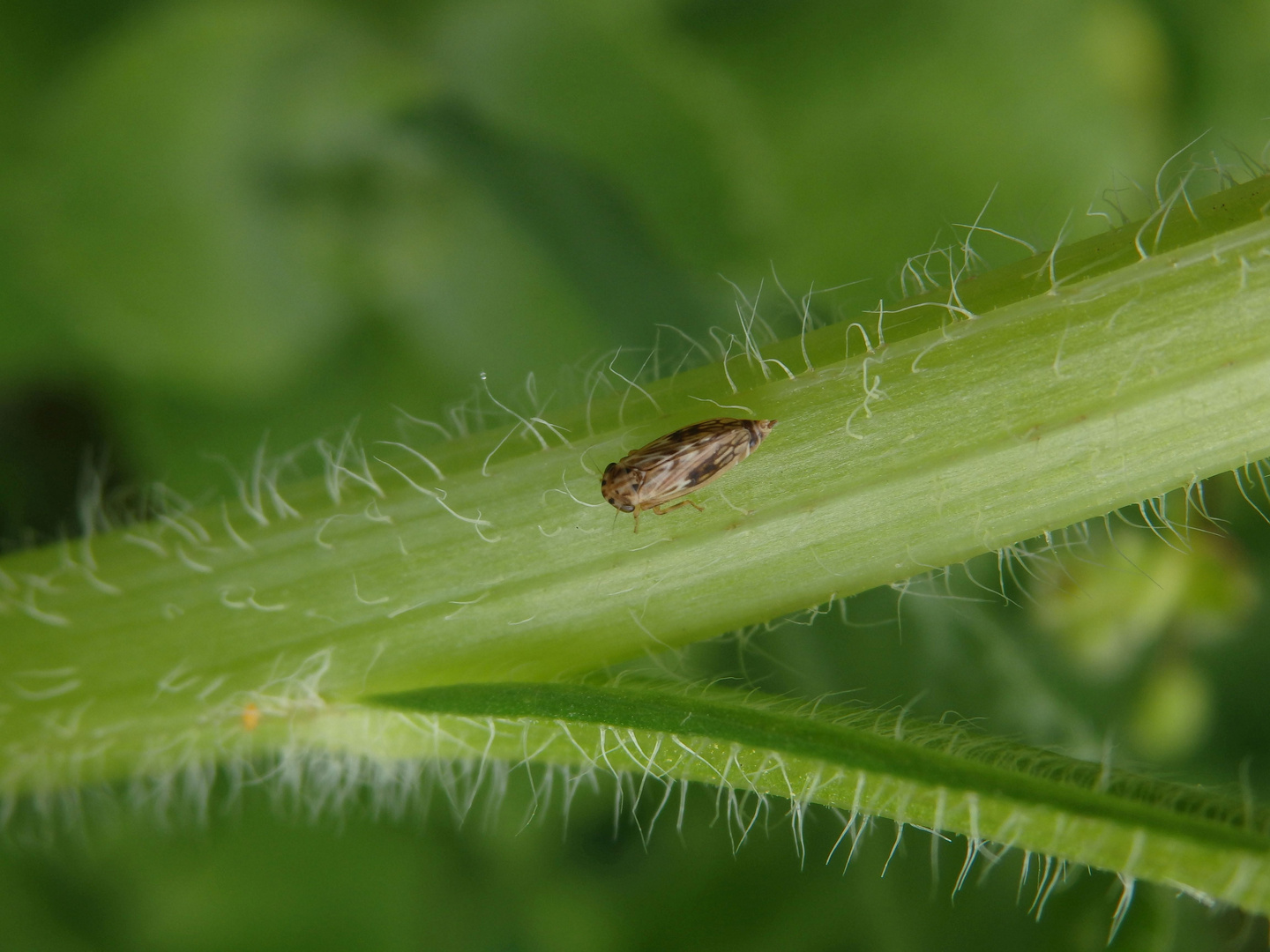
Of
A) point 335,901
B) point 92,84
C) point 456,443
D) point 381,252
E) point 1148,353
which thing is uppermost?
point 92,84

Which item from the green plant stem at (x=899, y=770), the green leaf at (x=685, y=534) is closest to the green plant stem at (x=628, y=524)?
the green leaf at (x=685, y=534)

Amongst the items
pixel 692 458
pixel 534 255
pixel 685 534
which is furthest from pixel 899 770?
pixel 534 255

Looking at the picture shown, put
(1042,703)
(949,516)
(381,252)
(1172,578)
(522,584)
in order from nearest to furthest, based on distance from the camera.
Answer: (949,516) → (522,584) → (1042,703) → (1172,578) → (381,252)

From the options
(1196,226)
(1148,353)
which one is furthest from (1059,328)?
(1196,226)

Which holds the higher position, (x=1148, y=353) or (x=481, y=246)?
(x=481, y=246)

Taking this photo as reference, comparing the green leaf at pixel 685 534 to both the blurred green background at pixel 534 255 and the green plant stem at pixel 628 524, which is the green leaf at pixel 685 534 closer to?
the green plant stem at pixel 628 524

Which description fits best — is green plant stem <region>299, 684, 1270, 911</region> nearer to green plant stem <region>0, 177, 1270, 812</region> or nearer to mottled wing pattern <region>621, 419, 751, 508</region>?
green plant stem <region>0, 177, 1270, 812</region>

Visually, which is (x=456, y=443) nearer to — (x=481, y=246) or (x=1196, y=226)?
(x=481, y=246)
